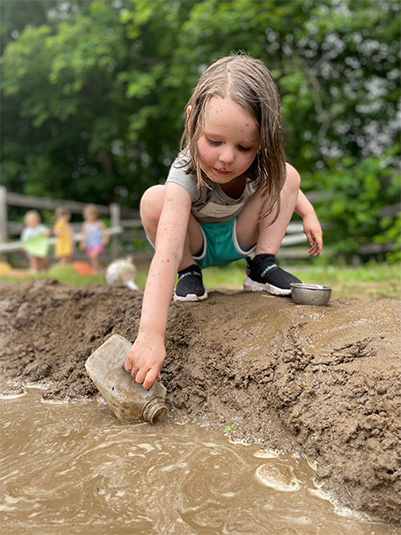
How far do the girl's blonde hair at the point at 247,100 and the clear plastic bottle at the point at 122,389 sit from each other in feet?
2.52

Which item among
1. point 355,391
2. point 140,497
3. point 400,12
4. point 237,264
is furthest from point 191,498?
point 400,12

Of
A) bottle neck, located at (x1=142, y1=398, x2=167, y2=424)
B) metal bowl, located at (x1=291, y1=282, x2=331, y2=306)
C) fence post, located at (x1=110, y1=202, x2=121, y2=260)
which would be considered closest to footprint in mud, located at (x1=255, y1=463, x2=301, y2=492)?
bottle neck, located at (x1=142, y1=398, x2=167, y2=424)

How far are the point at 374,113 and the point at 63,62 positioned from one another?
25.5 feet

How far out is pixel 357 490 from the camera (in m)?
1.27

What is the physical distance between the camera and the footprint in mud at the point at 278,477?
4.32 feet

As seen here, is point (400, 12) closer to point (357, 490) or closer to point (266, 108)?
point (266, 108)

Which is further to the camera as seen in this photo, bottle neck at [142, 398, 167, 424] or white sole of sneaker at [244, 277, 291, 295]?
white sole of sneaker at [244, 277, 291, 295]

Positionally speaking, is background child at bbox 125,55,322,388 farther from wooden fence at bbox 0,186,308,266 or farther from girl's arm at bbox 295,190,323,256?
wooden fence at bbox 0,186,308,266

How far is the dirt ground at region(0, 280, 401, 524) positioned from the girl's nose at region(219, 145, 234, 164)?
2.26 ft

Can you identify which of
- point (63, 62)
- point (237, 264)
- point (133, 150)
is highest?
point (63, 62)

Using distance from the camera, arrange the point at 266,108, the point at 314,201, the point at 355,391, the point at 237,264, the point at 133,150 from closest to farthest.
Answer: the point at 355,391 < the point at 266,108 < the point at 314,201 < the point at 237,264 < the point at 133,150

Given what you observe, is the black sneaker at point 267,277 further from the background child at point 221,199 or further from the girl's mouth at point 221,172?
Answer: the girl's mouth at point 221,172

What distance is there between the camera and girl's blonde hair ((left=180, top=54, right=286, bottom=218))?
178 cm

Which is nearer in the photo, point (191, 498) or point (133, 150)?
point (191, 498)
